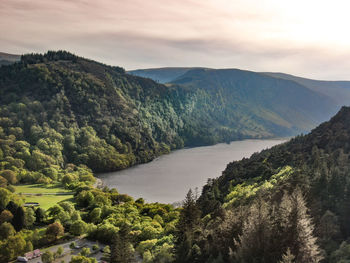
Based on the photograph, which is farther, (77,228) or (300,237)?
(77,228)

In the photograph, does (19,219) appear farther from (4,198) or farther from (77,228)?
(77,228)

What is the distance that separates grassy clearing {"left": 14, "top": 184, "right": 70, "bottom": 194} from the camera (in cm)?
7594

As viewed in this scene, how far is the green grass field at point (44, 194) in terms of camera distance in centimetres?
6686

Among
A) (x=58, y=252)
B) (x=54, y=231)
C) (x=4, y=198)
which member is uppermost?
Answer: (x=4, y=198)

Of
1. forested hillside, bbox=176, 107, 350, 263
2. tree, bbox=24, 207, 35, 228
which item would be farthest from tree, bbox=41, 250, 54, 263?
forested hillside, bbox=176, 107, 350, 263

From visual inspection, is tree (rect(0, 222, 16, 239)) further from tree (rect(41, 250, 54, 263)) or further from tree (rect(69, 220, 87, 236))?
tree (rect(41, 250, 54, 263))

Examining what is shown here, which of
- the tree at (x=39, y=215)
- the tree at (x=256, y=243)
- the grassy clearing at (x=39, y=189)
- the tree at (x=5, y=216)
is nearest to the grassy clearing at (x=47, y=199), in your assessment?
the grassy clearing at (x=39, y=189)

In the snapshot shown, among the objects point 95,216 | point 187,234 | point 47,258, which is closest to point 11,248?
point 47,258

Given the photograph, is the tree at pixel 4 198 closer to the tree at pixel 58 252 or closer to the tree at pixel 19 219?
the tree at pixel 19 219

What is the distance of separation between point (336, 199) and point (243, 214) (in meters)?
13.2

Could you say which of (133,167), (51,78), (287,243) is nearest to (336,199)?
(287,243)

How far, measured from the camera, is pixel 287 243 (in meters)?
21.7

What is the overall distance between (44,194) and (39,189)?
18.7 feet

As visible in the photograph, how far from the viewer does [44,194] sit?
244 ft
